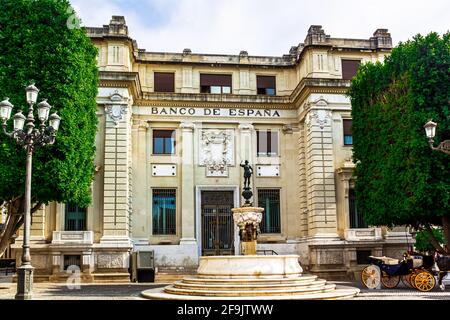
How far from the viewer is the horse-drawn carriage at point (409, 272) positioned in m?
17.1

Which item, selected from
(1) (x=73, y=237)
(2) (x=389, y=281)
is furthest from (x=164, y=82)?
(2) (x=389, y=281)

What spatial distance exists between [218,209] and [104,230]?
6.26 meters

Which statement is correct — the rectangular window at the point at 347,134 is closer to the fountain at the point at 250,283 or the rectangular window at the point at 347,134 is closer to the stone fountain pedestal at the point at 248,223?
the stone fountain pedestal at the point at 248,223

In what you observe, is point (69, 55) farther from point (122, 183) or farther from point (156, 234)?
point (156, 234)

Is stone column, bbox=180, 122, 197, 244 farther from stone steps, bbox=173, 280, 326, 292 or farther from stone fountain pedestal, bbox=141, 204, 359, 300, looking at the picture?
stone steps, bbox=173, 280, 326, 292

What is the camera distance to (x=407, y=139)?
19.2 meters

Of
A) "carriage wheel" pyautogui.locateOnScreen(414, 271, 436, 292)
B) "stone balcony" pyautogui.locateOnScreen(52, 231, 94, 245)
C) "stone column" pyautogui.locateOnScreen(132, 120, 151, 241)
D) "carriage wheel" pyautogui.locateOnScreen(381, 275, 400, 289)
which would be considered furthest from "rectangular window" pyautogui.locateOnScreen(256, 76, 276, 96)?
"carriage wheel" pyautogui.locateOnScreen(414, 271, 436, 292)

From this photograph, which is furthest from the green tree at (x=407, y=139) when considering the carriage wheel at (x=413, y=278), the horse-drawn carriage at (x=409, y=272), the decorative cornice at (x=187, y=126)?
the decorative cornice at (x=187, y=126)

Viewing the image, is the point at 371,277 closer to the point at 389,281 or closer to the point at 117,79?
the point at 389,281

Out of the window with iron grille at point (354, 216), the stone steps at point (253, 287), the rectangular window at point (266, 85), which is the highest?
the rectangular window at point (266, 85)

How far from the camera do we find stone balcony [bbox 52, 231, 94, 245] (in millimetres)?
24141

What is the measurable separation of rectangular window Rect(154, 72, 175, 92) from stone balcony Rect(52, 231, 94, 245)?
8.66 metres

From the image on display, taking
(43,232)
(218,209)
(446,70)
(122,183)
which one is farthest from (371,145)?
(43,232)

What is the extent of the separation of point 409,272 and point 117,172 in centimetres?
1347
